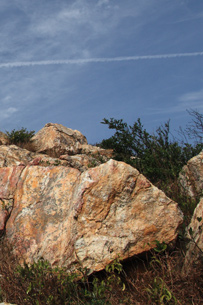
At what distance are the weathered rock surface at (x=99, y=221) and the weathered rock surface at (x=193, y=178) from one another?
3.19 m

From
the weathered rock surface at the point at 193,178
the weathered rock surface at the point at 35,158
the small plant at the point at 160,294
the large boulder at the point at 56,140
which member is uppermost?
the large boulder at the point at 56,140

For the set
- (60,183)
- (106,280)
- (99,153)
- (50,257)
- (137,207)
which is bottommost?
(106,280)

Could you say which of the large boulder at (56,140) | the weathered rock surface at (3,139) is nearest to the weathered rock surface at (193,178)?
the large boulder at (56,140)

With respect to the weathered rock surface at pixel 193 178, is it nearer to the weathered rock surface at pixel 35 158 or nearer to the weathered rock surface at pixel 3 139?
the weathered rock surface at pixel 35 158

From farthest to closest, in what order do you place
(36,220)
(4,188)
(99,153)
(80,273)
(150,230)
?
(99,153)
(4,188)
(36,220)
(150,230)
(80,273)

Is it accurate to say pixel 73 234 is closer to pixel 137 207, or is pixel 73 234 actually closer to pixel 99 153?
pixel 137 207

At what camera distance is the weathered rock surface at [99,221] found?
6.15m

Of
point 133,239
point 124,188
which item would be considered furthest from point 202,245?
point 124,188

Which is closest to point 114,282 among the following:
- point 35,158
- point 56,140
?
point 35,158

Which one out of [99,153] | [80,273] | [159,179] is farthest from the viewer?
[99,153]

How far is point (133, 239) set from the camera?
620 centimetres

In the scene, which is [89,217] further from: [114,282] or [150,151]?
[150,151]

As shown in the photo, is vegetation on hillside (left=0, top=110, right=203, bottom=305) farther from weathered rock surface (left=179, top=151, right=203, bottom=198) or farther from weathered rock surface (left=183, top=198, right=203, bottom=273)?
weathered rock surface (left=179, top=151, right=203, bottom=198)

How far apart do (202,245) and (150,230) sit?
0.87 meters
